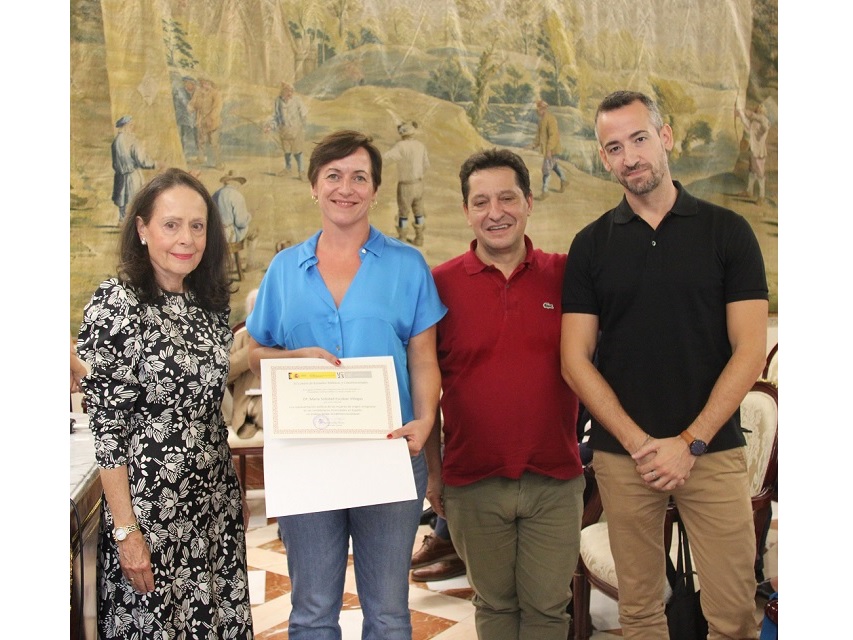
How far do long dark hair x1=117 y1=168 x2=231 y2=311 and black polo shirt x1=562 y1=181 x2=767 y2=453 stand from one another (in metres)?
1.07

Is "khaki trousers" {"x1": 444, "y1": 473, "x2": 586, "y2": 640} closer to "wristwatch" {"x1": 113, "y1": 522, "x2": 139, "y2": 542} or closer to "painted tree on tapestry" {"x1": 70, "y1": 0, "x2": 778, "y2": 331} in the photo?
"wristwatch" {"x1": 113, "y1": 522, "x2": 139, "y2": 542}

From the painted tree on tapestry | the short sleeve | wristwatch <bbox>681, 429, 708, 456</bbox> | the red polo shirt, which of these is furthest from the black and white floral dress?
the painted tree on tapestry

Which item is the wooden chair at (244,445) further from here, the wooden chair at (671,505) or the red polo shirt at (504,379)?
the red polo shirt at (504,379)

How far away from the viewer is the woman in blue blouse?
2178 millimetres

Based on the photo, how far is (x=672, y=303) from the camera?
2381 mm

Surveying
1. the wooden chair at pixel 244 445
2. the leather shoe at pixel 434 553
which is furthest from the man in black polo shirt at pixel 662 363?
the wooden chair at pixel 244 445

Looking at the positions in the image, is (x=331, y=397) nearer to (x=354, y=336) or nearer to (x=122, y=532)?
(x=354, y=336)

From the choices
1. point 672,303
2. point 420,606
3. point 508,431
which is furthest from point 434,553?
point 672,303

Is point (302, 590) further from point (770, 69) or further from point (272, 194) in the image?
point (770, 69)

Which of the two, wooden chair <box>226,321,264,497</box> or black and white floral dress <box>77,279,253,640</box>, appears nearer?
black and white floral dress <box>77,279,253,640</box>

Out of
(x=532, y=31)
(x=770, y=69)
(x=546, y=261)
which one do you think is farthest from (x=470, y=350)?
(x=770, y=69)

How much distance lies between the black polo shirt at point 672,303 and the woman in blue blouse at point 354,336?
0.54 m

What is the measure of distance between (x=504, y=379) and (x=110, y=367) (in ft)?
3.70

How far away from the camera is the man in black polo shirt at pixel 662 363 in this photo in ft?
7.73
